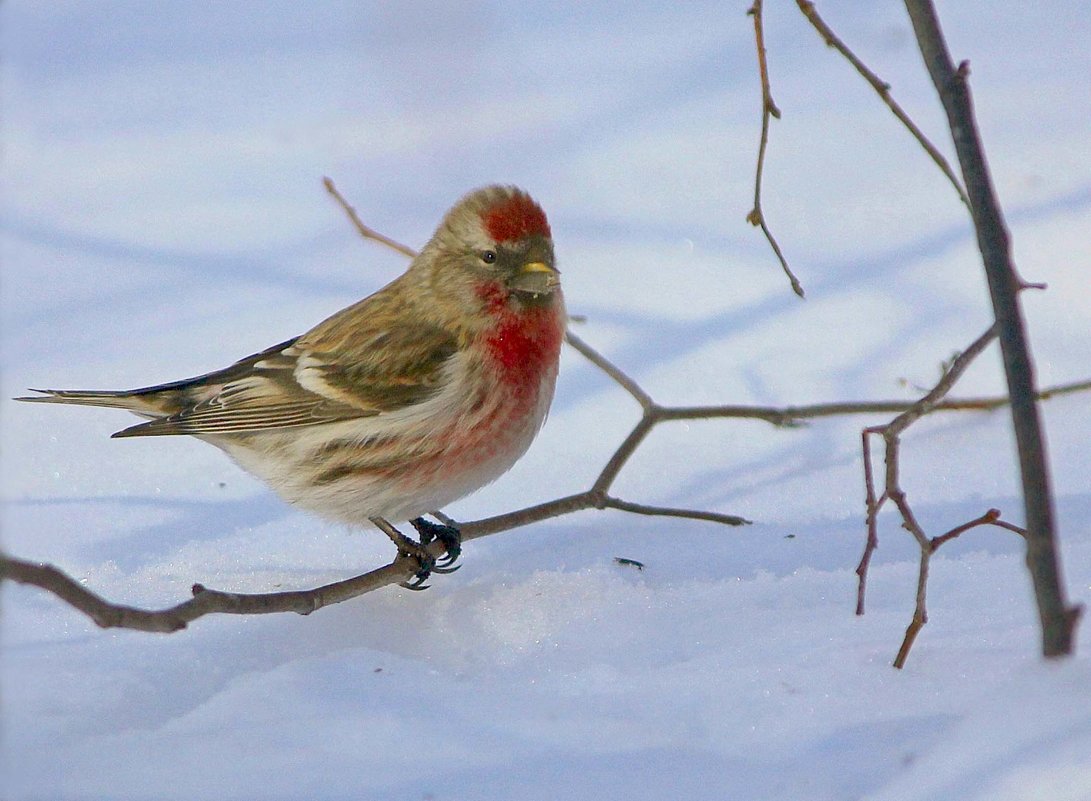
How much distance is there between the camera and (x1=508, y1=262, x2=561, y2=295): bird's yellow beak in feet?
10.4

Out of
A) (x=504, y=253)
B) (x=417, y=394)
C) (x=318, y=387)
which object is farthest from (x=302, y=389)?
(x=504, y=253)

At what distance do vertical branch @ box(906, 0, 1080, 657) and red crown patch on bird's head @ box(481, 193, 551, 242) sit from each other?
1.25 meters

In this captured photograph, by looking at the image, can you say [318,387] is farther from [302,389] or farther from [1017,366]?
[1017,366]

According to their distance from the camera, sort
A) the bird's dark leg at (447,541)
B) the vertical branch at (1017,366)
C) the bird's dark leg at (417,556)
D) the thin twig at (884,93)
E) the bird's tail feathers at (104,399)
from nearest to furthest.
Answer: the vertical branch at (1017,366), the thin twig at (884,93), the bird's dark leg at (417,556), the bird's dark leg at (447,541), the bird's tail feathers at (104,399)

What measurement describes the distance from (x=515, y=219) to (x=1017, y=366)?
1.48m

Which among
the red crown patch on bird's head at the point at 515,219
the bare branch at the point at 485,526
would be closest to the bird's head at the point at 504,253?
the red crown patch on bird's head at the point at 515,219

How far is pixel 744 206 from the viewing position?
4.98 m

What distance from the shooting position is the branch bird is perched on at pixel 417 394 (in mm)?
3117

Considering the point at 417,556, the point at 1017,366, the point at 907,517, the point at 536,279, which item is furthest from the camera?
the point at 536,279

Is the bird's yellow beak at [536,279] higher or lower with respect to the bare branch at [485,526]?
higher

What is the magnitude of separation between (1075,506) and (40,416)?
288 centimetres

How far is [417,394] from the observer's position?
318cm

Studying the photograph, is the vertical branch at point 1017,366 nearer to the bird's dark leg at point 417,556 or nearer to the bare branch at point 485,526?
the bare branch at point 485,526

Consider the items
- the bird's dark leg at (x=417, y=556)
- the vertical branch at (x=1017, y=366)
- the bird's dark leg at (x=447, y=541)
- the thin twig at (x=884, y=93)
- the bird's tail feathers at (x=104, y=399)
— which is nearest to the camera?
the vertical branch at (x=1017, y=366)
